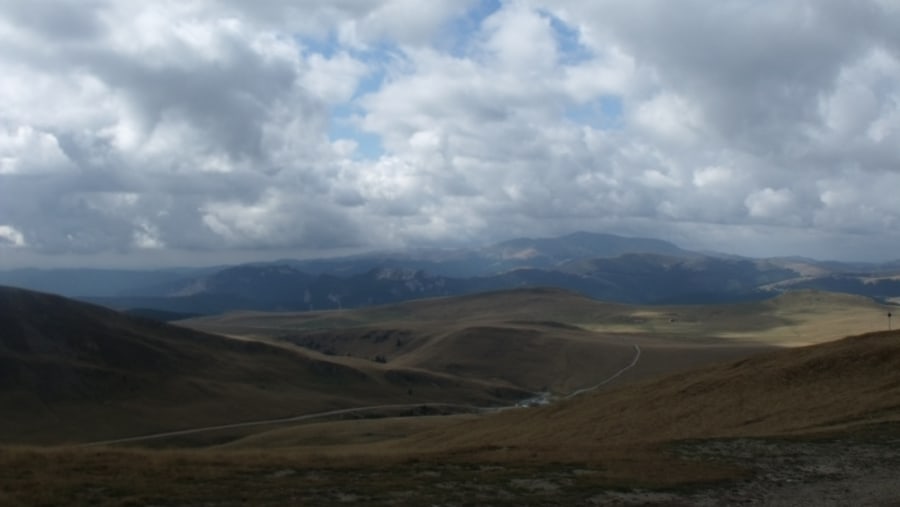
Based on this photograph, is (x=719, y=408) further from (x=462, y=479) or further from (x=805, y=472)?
(x=462, y=479)

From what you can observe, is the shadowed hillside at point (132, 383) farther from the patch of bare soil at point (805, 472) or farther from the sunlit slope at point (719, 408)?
the patch of bare soil at point (805, 472)

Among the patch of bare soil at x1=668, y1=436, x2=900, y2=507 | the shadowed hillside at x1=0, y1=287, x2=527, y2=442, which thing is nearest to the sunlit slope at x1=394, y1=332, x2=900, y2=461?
the patch of bare soil at x1=668, y1=436, x2=900, y2=507

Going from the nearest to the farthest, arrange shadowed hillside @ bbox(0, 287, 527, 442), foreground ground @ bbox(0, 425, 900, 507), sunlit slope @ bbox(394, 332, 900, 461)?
foreground ground @ bbox(0, 425, 900, 507) < sunlit slope @ bbox(394, 332, 900, 461) < shadowed hillside @ bbox(0, 287, 527, 442)

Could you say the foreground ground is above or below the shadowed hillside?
Answer: above

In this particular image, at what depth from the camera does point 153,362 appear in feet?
567

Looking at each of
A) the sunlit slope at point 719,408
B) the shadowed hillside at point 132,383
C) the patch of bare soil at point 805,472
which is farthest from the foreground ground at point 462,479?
the shadowed hillside at point 132,383

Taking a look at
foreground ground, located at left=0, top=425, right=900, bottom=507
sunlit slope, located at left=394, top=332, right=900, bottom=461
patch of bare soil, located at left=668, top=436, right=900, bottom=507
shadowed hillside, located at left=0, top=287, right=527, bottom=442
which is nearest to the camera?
foreground ground, located at left=0, top=425, right=900, bottom=507

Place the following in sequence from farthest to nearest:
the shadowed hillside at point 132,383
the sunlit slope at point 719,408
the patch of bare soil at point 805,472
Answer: the shadowed hillside at point 132,383, the sunlit slope at point 719,408, the patch of bare soil at point 805,472

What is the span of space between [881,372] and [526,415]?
2783 centimetres

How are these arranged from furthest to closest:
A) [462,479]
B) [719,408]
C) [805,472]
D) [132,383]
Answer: [132,383] → [719,408] → [805,472] → [462,479]

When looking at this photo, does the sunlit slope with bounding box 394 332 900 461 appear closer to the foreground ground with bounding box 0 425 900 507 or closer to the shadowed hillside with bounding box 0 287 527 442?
the foreground ground with bounding box 0 425 900 507

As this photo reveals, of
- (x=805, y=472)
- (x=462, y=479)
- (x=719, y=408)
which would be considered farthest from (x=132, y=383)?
(x=805, y=472)

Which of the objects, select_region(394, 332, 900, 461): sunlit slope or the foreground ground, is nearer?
the foreground ground

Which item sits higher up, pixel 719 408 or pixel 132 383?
pixel 719 408
